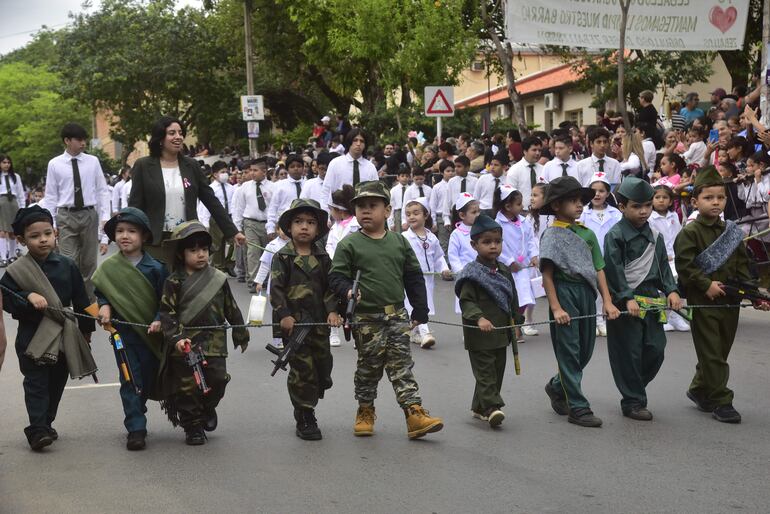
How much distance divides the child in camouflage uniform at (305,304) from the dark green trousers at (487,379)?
1.03m

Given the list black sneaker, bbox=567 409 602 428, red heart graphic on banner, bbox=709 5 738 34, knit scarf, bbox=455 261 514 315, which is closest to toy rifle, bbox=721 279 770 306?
black sneaker, bbox=567 409 602 428

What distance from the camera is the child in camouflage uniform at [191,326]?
6.84 meters

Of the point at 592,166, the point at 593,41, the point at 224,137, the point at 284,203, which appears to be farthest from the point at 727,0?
the point at 224,137

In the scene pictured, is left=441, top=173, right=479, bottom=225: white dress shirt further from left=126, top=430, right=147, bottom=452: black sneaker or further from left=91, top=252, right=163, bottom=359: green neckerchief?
left=126, top=430, right=147, bottom=452: black sneaker

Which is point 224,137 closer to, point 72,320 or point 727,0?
point 727,0

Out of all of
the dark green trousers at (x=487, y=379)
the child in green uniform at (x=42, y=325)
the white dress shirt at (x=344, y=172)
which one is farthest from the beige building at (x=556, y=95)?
the child in green uniform at (x=42, y=325)

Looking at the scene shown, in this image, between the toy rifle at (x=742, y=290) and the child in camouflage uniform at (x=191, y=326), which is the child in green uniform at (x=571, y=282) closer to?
the toy rifle at (x=742, y=290)

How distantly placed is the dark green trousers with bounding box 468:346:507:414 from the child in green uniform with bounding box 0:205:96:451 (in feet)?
8.40

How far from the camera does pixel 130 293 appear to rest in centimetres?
700

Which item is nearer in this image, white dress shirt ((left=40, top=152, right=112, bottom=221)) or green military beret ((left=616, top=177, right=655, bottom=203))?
green military beret ((left=616, top=177, right=655, bottom=203))

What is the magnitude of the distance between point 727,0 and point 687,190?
8.73m

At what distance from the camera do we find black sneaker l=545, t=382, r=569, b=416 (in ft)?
25.2

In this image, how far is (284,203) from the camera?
15422 mm

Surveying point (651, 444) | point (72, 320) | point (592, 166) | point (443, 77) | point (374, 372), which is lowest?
point (651, 444)
